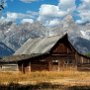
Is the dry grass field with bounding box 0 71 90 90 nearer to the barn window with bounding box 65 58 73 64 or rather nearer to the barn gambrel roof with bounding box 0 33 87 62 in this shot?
the barn gambrel roof with bounding box 0 33 87 62

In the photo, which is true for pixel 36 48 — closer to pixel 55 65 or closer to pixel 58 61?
pixel 58 61

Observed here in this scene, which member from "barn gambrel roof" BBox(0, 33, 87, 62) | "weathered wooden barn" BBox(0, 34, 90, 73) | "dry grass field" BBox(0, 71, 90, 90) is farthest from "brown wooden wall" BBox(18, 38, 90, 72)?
"dry grass field" BBox(0, 71, 90, 90)

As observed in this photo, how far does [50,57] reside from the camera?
83.2m

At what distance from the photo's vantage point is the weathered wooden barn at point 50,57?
Answer: 8019 centimetres

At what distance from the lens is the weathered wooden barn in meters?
80.2

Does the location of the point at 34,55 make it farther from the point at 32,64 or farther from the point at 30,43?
the point at 30,43

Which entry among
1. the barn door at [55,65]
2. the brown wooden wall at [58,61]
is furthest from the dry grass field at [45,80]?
the barn door at [55,65]

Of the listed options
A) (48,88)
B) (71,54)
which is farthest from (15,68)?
A: (48,88)

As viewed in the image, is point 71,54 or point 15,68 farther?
point 71,54

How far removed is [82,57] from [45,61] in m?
9.83

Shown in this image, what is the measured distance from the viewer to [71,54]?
86312 millimetres

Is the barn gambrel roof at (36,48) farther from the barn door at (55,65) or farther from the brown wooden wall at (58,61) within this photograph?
the barn door at (55,65)

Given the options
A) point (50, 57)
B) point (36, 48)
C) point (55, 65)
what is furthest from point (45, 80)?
point (36, 48)

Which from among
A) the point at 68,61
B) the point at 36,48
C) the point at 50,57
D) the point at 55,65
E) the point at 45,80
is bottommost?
the point at 45,80
